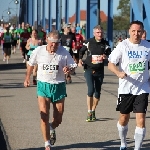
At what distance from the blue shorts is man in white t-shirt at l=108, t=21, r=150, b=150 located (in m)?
0.86

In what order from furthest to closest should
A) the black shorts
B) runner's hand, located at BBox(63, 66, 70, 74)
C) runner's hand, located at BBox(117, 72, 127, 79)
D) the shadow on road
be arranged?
1. the shadow on road
2. runner's hand, located at BBox(63, 66, 70, 74)
3. the black shorts
4. runner's hand, located at BBox(117, 72, 127, 79)

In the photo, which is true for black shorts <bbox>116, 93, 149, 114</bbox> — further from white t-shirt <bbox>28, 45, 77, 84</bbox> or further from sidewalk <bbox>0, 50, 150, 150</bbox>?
white t-shirt <bbox>28, 45, 77, 84</bbox>

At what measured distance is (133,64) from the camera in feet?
28.7

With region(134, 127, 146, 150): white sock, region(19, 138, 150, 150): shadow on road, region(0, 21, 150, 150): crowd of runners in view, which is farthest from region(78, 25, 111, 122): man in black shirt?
region(134, 127, 146, 150): white sock

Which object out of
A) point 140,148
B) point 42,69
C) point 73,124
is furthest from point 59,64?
point 73,124

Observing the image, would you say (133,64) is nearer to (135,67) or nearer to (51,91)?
(135,67)

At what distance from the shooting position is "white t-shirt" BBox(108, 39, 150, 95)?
8.73 metres

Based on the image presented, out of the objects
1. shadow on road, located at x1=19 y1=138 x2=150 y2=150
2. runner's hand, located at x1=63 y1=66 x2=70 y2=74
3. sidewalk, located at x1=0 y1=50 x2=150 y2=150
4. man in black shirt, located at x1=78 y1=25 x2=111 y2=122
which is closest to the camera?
runner's hand, located at x1=63 y1=66 x2=70 y2=74

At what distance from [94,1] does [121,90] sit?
29.0m

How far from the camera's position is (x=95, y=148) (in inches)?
369

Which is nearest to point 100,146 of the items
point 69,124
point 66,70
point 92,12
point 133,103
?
point 133,103

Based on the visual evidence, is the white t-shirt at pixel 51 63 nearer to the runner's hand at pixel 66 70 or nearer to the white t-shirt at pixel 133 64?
the runner's hand at pixel 66 70

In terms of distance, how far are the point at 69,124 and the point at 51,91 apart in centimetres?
249

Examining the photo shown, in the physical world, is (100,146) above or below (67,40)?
below
